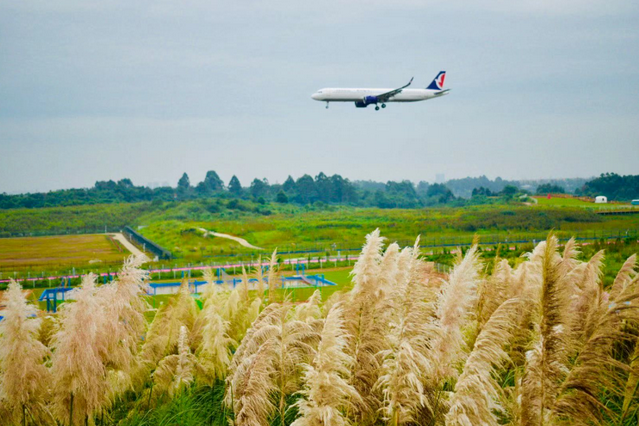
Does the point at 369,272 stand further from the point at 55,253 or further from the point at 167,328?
the point at 55,253

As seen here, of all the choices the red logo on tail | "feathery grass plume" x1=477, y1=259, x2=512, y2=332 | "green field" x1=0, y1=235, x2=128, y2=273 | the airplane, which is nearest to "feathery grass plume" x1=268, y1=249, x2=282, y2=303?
"feathery grass plume" x1=477, y1=259, x2=512, y2=332

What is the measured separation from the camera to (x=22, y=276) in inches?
1174

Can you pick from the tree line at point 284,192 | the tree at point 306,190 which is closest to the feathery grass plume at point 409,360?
the tree line at point 284,192

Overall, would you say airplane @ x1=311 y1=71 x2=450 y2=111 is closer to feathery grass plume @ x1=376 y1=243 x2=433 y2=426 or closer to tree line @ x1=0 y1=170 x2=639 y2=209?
tree line @ x1=0 y1=170 x2=639 y2=209

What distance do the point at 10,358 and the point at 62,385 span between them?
60cm

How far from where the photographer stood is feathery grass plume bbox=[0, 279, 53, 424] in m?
4.73

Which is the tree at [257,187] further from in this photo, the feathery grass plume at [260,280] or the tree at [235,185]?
the feathery grass plume at [260,280]

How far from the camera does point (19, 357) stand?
15.5ft

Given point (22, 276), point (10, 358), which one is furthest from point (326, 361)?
point (22, 276)

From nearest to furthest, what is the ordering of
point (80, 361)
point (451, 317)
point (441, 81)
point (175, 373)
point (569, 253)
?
point (451, 317) < point (80, 361) < point (569, 253) < point (175, 373) < point (441, 81)

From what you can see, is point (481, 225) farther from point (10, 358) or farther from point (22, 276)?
point (10, 358)

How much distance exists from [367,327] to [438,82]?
181 ft

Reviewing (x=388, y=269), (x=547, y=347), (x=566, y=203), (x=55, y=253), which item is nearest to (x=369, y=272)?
(x=388, y=269)

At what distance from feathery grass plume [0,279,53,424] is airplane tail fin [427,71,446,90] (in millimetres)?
53735
